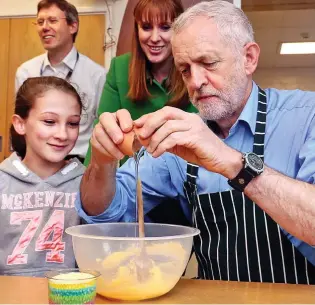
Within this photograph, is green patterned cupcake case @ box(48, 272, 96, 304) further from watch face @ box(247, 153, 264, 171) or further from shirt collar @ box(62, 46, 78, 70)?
shirt collar @ box(62, 46, 78, 70)

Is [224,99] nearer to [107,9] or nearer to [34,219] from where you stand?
[34,219]

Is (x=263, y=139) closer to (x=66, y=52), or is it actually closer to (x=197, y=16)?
(x=197, y=16)

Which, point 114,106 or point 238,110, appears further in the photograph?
point 114,106

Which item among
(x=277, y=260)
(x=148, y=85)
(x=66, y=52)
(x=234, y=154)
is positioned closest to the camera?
(x=234, y=154)

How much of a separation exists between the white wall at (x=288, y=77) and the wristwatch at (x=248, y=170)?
20.4ft

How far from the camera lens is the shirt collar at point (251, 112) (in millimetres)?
1228

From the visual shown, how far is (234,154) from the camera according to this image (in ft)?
3.21

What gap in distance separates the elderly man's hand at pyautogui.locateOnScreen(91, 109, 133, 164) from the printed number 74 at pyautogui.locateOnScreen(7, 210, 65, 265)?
47 centimetres

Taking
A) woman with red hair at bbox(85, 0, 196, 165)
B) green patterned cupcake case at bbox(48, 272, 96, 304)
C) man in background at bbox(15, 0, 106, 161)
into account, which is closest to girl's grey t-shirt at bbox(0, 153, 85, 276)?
woman with red hair at bbox(85, 0, 196, 165)

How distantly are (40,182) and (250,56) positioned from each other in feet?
2.53

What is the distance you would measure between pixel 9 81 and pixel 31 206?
8.28 ft

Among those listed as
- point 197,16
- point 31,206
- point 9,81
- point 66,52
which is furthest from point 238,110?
point 9,81

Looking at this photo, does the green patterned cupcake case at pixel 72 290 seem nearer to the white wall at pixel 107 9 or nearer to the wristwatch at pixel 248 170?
the wristwatch at pixel 248 170

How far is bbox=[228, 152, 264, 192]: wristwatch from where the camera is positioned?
0.95 m
